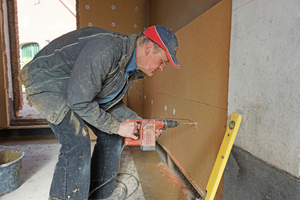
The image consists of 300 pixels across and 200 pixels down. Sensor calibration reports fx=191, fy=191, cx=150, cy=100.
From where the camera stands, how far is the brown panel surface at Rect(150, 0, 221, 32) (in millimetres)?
1543

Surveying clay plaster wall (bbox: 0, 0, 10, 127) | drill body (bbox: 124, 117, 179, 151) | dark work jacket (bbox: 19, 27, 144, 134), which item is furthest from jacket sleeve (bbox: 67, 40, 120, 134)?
clay plaster wall (bbox: 0, 0, 10, 127)

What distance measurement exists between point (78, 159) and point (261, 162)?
106 centimetres

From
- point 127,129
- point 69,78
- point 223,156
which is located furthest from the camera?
point 127,129

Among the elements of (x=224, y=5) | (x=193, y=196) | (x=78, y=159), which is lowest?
(x=193, y=196)

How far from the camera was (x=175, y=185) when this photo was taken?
192 centimetres

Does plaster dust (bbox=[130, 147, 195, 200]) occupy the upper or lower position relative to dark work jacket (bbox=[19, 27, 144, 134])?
lower

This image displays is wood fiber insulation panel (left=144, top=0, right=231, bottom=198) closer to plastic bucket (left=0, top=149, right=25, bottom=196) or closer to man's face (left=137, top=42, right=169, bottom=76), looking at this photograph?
man's face (left=137, top=42, right=169, bottom=76)

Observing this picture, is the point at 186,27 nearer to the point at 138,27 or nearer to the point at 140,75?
the point at 140,75

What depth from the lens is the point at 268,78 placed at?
854 millimetres

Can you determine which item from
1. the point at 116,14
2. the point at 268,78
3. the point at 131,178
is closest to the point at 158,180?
the point at 131,178

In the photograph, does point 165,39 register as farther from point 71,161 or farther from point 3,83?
point 3,83

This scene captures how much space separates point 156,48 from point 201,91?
0.52 meters

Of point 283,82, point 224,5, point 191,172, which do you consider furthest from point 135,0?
point 283,82

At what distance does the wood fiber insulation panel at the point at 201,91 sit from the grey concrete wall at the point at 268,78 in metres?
0.15
